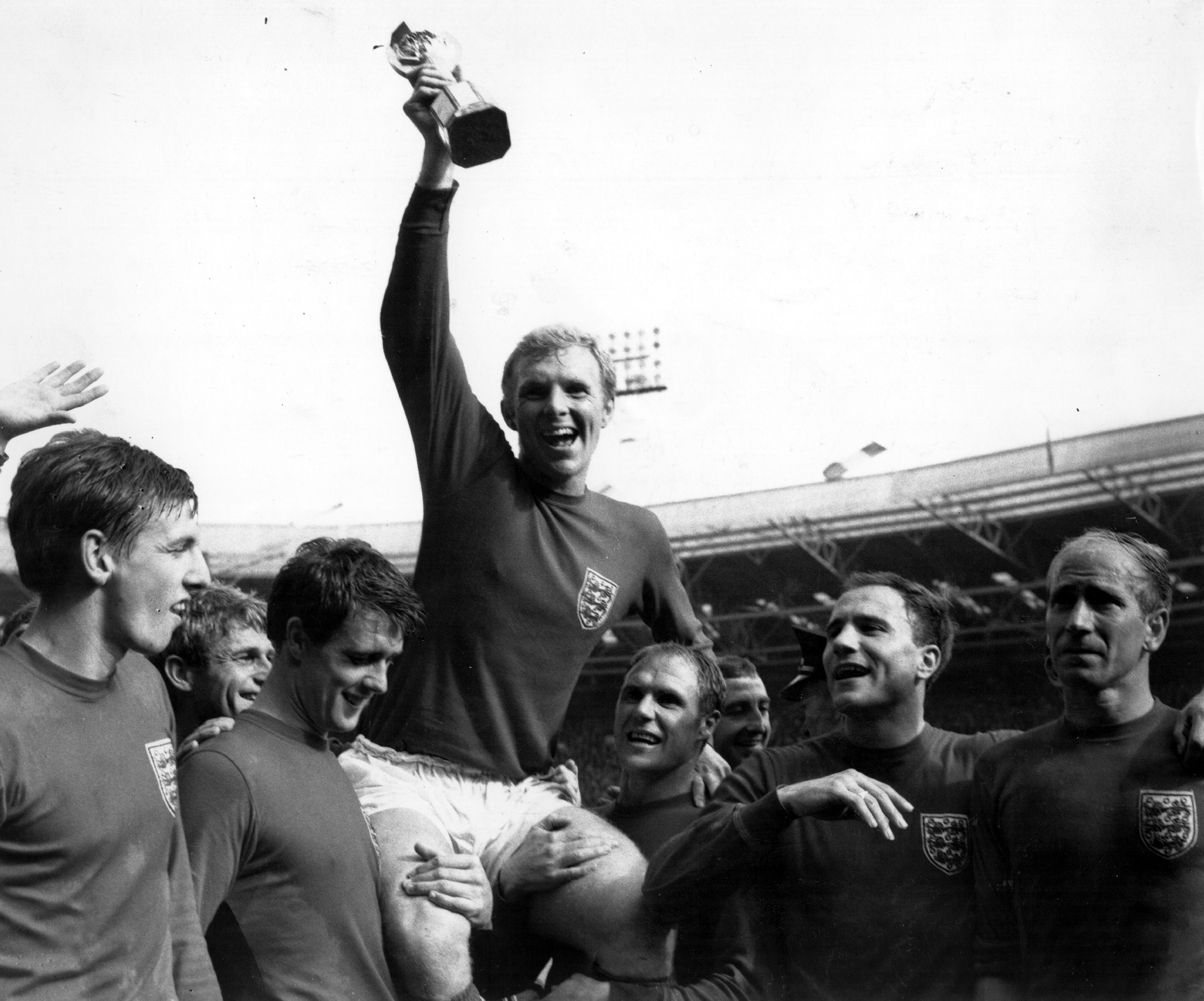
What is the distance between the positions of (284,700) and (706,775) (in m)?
1.30

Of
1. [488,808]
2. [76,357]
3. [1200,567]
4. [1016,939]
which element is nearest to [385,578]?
[488,808]

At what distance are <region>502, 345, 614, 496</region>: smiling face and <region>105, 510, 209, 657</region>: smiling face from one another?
3.81ft

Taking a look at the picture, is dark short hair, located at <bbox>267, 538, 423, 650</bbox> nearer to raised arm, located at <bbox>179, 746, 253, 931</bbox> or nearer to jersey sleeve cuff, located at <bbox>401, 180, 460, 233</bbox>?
raised arm, located at <bbox>179, 746, 253, 931</bbox>

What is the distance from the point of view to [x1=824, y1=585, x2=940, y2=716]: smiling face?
3555mm

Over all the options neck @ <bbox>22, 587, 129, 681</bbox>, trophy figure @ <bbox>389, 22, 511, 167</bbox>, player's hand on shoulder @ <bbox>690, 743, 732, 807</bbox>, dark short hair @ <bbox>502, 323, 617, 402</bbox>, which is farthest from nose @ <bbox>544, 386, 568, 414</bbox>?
neck @ <bbox>22, 587, 129, 681</bbox>

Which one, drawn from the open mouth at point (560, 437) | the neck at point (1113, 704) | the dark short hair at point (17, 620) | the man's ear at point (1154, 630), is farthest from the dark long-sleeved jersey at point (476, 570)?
the man's ear at point (1154, 630)

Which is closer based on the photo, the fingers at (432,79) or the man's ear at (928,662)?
the fingers at (432,79)

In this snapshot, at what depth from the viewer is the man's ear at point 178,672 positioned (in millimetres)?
3871

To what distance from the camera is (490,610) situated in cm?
361

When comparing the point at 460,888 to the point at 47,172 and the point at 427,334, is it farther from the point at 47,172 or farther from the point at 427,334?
the point at 47,172

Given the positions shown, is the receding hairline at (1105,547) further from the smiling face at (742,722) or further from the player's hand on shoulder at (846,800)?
the smiling face at (742,722)

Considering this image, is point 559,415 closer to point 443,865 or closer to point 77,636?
point 443,865

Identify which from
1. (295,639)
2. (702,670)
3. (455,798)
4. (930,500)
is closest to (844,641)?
(702,670)

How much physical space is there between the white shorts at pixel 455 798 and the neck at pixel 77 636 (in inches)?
34.9
